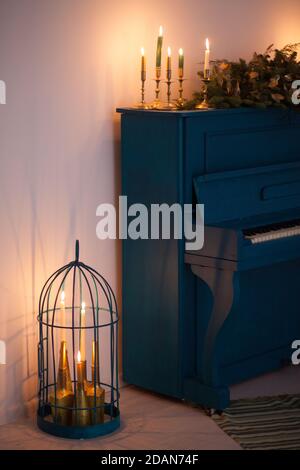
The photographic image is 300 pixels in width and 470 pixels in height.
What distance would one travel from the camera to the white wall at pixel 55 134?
4.25m

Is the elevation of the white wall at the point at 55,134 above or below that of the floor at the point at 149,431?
above

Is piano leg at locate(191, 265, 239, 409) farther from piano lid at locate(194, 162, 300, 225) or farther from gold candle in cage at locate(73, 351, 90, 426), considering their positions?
gold candle in cage at locate(73, 351, 90, 426)

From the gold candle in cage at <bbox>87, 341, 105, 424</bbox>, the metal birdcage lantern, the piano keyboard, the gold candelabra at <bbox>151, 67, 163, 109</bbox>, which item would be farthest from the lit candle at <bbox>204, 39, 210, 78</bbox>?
the gold candle in cage at <bbox>87, 341, 105, 424</bbox>

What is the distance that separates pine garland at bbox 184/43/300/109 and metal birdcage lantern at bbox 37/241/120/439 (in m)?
0.97

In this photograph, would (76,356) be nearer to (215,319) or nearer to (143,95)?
(215,319)

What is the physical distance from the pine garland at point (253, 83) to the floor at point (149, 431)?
135cm

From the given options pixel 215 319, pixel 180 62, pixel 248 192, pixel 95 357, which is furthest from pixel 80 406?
pixel 180 62

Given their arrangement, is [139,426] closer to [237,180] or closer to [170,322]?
[170,322]

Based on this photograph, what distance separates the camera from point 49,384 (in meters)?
4.52

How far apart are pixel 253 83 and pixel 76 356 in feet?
4.91

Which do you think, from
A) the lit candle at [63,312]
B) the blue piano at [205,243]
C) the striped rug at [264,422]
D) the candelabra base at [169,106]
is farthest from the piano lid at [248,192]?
the striped rug at [264,422]

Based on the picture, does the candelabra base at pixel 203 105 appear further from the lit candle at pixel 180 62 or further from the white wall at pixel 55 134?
the white wall at pixel 55 134

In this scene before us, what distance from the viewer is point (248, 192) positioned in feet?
15.3
